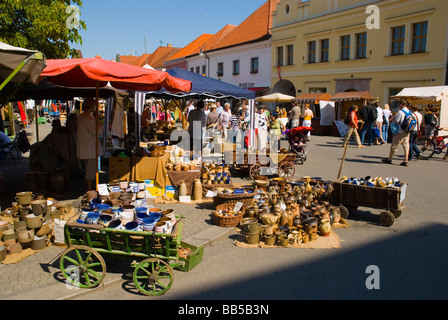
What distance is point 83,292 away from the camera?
410 centimetres

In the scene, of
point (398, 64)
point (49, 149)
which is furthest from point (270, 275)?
point (398, 64)

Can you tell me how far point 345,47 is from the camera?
2494 centimetres

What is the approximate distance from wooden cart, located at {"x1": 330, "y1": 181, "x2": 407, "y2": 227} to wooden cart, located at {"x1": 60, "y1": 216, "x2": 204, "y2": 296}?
141 inches

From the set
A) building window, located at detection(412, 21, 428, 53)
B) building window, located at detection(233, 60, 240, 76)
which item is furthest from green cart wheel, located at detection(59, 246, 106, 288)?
building window, located at detection(233, 60, 240, 76)

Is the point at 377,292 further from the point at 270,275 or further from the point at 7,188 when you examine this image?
the point at 7,188

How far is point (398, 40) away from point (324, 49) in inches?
230

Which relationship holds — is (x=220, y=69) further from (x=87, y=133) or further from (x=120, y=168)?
(x=87, y=133)

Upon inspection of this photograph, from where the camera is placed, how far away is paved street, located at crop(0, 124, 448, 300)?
161 inches

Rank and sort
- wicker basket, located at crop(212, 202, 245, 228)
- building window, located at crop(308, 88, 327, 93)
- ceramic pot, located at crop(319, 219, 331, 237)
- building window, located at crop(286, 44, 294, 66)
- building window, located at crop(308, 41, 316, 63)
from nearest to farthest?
ceramic pot, located at crop(319, 219, 331, 237) → wicker basket, located at crop(212, 202, 245, 228) → building window, located at crop(308, 88, 327, 93) → building window, located at crop(308, 41, 316, 63) → building window, located at crop(286, 44, 294, 66)

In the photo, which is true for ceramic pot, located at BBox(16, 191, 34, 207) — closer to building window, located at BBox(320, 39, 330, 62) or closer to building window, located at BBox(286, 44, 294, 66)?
building window, located at BBox(320, 39, 330, 62)

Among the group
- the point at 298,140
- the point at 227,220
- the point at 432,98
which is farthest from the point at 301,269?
the point at 432,98

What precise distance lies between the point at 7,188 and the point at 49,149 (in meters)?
1.34

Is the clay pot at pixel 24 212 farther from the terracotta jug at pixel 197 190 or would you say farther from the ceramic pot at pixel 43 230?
the terracotta jug at pixel 197 190

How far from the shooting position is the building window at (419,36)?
20.1 m
